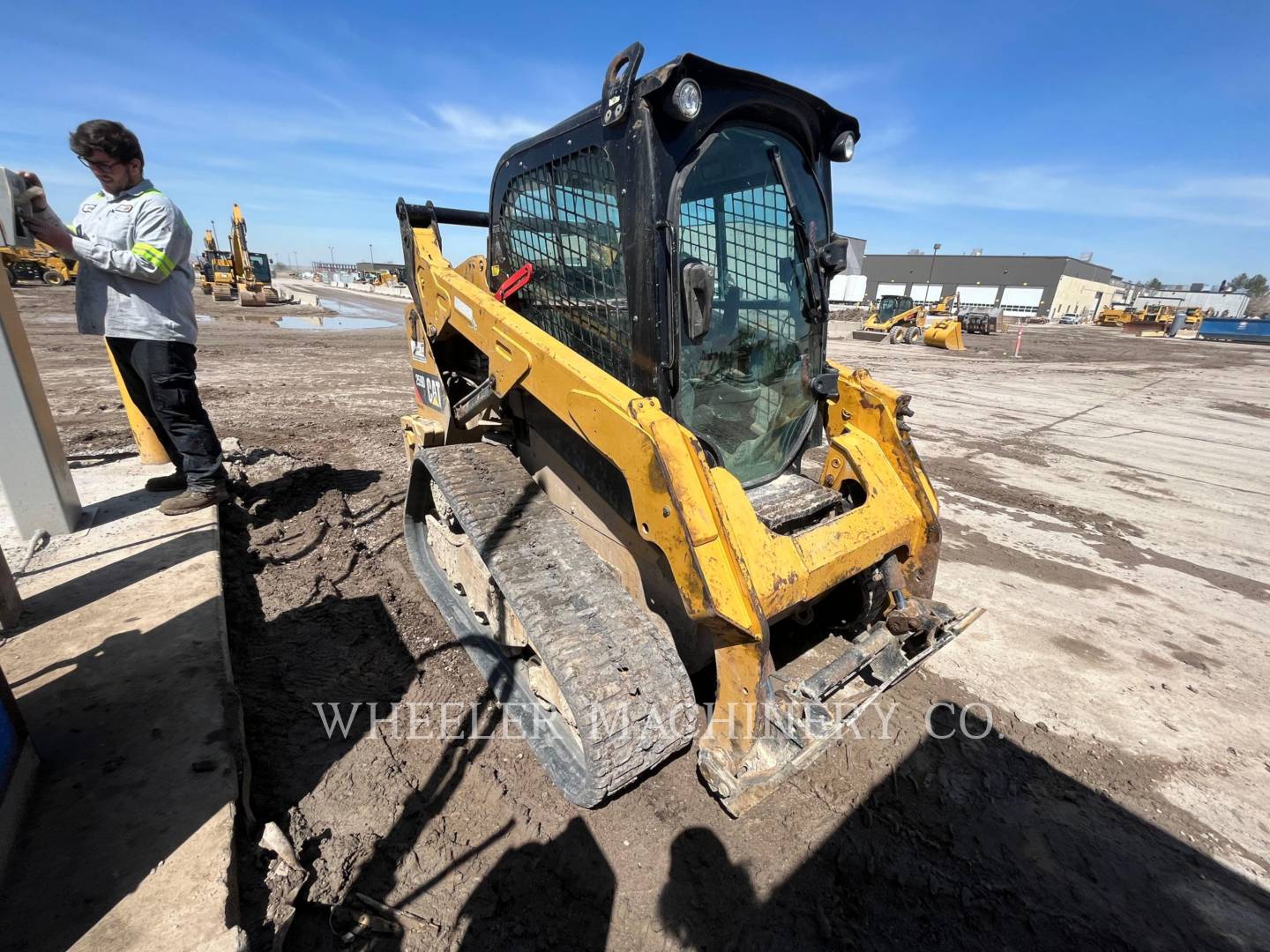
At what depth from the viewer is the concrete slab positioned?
141cm

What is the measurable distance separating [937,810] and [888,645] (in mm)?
595

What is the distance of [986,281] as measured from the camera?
63375 millimetres

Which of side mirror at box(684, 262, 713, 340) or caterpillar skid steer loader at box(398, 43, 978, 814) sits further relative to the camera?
side mirror at box(684, 262, 713, 340)

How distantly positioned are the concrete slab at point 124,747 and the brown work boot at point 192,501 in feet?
1.04

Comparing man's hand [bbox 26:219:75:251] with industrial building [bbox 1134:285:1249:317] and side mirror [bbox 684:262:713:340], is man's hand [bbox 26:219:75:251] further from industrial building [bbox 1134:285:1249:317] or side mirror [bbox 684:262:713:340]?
industrial building [bbox 1134:285:1249:317]

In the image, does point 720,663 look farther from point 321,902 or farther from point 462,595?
point 462,595

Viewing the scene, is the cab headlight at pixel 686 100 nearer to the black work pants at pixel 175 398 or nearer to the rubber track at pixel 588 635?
the rubber track at pixel 588 635

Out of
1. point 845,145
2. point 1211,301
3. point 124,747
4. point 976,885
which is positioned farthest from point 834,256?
point 1211,301

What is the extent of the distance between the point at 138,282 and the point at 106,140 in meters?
0.68

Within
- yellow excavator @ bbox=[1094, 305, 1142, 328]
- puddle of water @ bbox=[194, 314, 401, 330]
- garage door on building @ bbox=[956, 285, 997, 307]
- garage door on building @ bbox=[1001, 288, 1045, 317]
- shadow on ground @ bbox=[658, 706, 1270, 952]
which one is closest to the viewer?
shadow on ground @ bbox=[658, 706, 1270, 952]

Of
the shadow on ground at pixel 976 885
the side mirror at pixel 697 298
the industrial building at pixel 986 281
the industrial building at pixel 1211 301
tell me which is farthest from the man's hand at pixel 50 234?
the industrial building at pixel 1211 301

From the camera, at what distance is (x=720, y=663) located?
1922 millimetres

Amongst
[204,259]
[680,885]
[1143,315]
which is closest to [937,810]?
[680,885]

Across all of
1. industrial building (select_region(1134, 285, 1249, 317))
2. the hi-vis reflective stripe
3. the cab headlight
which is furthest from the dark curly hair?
industrial building (select_region(1134, 285, 1249, 317))
